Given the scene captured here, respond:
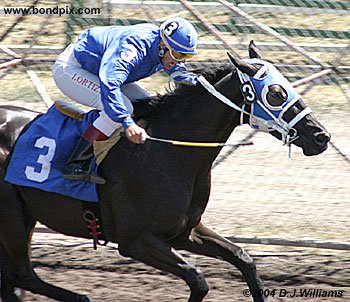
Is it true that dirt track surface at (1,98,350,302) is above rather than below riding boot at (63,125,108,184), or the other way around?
below

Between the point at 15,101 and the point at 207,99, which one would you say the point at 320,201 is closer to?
the point at 207,99

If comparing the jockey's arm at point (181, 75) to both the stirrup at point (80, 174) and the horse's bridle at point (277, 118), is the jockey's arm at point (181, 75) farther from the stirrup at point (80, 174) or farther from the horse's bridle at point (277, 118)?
the stirrup at point (80, 174)

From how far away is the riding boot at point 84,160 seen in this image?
5754 millimetres

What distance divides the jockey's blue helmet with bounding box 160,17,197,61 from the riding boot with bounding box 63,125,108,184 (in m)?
0.65

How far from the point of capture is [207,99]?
225 inches

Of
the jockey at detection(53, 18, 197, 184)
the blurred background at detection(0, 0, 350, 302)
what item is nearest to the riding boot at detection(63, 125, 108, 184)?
the jockey at detection(53, 18, 197, 184)

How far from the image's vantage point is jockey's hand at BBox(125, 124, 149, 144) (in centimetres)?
545

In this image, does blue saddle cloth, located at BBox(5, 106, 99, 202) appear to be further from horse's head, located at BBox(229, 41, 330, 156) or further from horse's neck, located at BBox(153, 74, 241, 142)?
horse's head, located at BBox(229, 41, 330, 156)

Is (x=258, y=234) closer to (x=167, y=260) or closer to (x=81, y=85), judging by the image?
(x=167, y=260)

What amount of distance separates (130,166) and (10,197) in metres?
0.81

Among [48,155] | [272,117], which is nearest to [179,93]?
[272,117]

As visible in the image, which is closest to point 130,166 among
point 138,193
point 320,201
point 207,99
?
point 138,193
